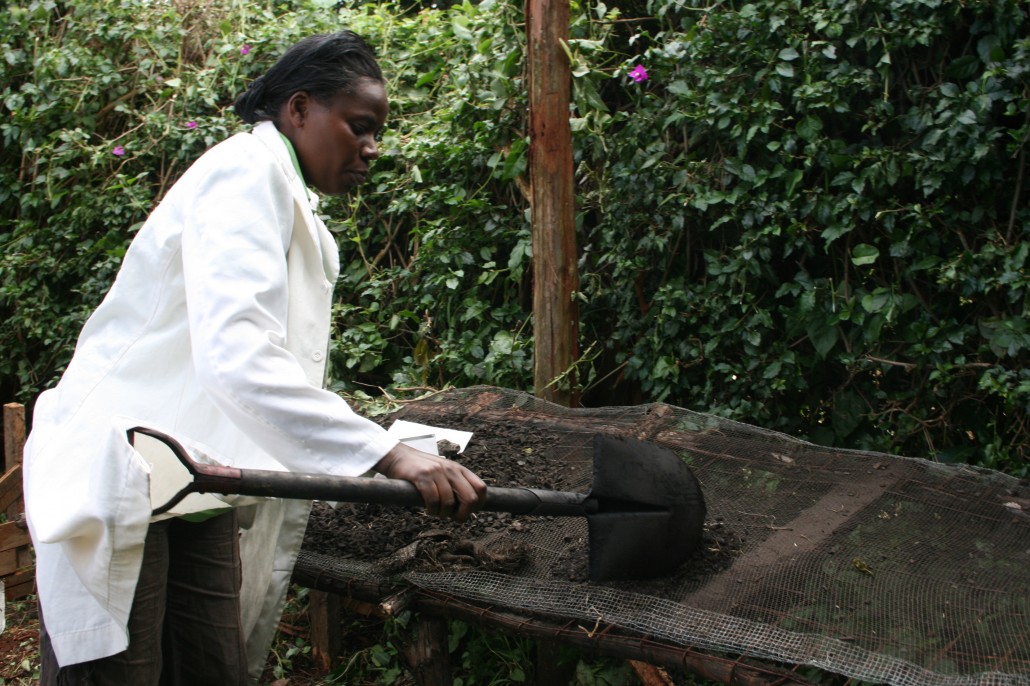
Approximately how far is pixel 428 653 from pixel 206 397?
45.6 inches

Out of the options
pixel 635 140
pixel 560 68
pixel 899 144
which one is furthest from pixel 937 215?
pixel 560 68

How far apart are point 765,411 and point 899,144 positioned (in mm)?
1036

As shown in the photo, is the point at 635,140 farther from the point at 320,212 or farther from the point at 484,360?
the point at 320,212

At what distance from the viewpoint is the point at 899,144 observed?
10.8 feet

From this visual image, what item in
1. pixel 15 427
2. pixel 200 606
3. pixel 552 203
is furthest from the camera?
pixel 15 427

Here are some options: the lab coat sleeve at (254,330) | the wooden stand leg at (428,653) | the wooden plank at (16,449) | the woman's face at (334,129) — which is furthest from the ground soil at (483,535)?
the woman's face at (334,129)

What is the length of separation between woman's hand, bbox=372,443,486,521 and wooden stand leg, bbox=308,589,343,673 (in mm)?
1684

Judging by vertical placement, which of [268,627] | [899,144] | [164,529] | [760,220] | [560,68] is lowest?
[268,627]

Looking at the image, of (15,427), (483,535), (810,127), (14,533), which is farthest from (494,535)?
(15,427)

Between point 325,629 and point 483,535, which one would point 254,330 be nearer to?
point 483,535

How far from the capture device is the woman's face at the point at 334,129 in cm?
209

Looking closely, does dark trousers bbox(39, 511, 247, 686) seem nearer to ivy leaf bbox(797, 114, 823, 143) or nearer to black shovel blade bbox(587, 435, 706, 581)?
black shovel blade bbox(587, 435, 706, 581)

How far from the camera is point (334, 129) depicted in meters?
2.10

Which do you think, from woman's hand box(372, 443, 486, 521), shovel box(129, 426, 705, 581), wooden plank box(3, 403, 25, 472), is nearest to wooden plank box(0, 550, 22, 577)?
wooden plank box(3, 403, 25, 472)
